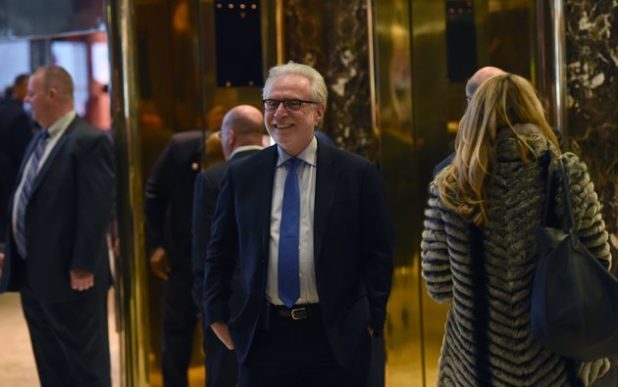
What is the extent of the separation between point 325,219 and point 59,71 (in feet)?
7.72

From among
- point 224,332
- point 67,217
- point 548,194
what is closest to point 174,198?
point 67,217

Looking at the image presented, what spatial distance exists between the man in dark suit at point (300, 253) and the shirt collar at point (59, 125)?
1871 millimetres

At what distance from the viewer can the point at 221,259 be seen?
386 centimetres

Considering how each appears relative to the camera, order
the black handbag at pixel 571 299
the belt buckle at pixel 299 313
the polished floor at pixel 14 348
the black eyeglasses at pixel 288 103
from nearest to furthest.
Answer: the black handbag at pixel 571 299 < the belt buckle at pixel 299 313 < the black eyeglasses at pixel 288 103 < the polished floor at pixel 14 348

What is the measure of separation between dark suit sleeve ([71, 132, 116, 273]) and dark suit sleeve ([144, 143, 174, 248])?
0.57ft

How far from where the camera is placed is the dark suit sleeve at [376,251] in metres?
3.74

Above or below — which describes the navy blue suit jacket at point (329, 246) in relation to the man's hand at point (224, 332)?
above

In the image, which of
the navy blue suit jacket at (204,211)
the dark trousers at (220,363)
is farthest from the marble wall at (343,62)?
the dark trousers at (220,363)

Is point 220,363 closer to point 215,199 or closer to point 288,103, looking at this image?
point 215,199

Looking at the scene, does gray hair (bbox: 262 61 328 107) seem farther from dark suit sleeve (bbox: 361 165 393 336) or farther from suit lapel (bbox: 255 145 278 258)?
dark suit sleeve (bbox: 361 165 393 336)

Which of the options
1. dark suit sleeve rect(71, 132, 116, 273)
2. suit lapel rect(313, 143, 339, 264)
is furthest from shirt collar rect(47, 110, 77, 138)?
A: suit lapel rect(313, 143, 339, 264)

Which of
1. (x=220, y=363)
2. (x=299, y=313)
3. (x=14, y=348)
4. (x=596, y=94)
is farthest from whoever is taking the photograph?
(x=14, y=348)

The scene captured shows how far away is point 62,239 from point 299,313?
207 cm

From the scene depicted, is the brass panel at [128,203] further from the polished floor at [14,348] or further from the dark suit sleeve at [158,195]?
the polished floor at [14,348]
